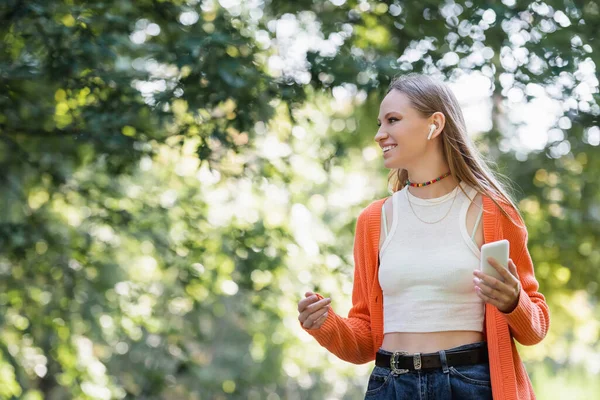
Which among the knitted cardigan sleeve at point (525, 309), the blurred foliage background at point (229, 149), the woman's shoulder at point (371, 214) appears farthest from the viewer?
the blurred foliage background at point (229, 149)

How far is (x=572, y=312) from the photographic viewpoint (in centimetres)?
902

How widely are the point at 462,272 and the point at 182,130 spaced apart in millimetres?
2864

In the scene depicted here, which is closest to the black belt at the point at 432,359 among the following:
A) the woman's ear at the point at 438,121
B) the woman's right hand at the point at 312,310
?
the woman's right hand at the point at 312,310

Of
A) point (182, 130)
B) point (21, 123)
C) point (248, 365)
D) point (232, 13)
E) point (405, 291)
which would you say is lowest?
point (248, 365)

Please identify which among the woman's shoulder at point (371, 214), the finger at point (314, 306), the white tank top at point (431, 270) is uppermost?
the white tank top at point (431, 270)

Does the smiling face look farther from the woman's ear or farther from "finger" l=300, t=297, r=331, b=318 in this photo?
"finger" l=300, t=297, r=331, b=318

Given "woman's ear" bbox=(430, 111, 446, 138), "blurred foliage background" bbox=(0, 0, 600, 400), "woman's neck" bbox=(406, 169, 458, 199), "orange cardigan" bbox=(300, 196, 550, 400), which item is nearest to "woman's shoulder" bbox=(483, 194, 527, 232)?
"orange cardigan" bbox=(300, 196, 550, 400)

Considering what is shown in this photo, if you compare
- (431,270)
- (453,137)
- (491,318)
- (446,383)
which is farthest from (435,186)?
(446,383)

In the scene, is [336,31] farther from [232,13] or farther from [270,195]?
[270,195]

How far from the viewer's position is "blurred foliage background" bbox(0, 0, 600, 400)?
4.16 meters

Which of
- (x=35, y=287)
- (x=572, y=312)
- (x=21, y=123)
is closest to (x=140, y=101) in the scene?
(x=21, y=123)

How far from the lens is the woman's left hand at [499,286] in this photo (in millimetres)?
1937

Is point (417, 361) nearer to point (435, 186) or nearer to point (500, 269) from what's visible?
point (500, 269)

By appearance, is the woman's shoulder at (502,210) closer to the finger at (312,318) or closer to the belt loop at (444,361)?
the belt loop at (444,361)
